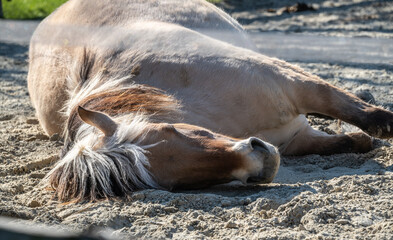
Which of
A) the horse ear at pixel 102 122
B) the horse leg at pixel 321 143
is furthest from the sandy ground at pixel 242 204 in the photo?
the horse ear at pixel 102 122

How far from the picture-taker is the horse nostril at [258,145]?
7.90 feet

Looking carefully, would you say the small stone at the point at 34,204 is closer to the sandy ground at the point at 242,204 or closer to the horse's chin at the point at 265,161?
the sandy ground at the point at 242,204

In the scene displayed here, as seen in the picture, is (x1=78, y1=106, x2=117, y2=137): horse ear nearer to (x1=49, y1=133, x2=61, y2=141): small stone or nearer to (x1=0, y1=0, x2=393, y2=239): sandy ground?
(x1=0, y1=0, x2=393, y2=239): sandy ground

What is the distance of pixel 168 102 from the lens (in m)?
2.95

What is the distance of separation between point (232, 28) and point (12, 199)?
205 centimetres

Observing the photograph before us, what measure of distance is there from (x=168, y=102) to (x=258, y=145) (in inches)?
27.0

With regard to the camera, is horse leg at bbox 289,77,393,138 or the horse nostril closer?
the horse nostril

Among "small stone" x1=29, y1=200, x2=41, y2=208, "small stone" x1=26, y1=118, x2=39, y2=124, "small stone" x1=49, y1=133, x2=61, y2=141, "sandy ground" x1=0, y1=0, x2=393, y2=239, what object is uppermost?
"sandy ground" x1=0, y1=0, x2=393, y2=239

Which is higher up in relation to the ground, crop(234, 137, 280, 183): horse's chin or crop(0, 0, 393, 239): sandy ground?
crop(234, 137, 280, 183): horse's chin

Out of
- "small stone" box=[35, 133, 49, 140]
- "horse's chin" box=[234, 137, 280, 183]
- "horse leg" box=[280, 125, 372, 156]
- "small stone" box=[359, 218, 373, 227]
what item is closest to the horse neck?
"horse's chin" box=[234, 137, 280, 183]

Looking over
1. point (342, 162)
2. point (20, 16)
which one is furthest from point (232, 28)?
point (20, 16)

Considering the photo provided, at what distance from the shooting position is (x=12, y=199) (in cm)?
269

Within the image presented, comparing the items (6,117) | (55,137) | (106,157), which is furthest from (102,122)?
(6,117)

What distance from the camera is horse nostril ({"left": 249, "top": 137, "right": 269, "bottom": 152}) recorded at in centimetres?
241
